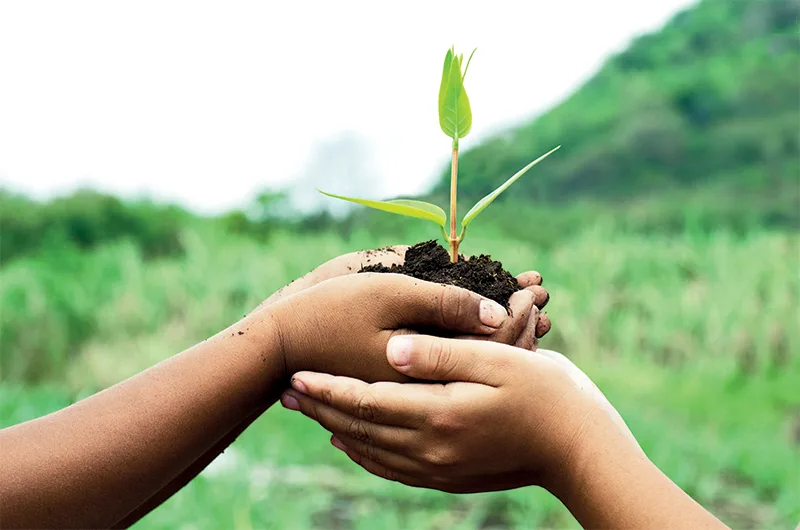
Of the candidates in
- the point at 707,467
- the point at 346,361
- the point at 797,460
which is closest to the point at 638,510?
the point at 346,361

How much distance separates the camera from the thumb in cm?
106

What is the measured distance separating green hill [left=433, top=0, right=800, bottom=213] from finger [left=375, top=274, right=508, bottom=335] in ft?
13.3

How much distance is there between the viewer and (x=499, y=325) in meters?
1.14

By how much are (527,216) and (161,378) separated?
13.7 ft

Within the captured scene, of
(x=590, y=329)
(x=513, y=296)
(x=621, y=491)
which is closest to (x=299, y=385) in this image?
(x=513, y=296)

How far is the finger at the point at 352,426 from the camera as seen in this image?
1094mm

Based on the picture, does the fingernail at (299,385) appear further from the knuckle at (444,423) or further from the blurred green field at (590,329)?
the blurred green field at (590,329)

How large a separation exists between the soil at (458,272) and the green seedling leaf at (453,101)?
216 millimetres

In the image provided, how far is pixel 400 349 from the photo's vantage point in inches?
42.3

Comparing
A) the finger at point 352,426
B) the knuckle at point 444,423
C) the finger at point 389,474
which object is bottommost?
the finger at point 389,474

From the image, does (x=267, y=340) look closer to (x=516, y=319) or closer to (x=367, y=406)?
(x=367, y=406)

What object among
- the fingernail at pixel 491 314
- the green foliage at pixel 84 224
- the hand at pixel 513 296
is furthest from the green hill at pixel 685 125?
the fingernail at pixel 491 314

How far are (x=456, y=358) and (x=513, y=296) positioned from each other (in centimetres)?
20

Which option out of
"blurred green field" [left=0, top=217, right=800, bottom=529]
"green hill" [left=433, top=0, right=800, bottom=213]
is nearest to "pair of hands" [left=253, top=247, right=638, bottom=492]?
"blurred green field" [left=0, top=217, right=800, bottom=529]
